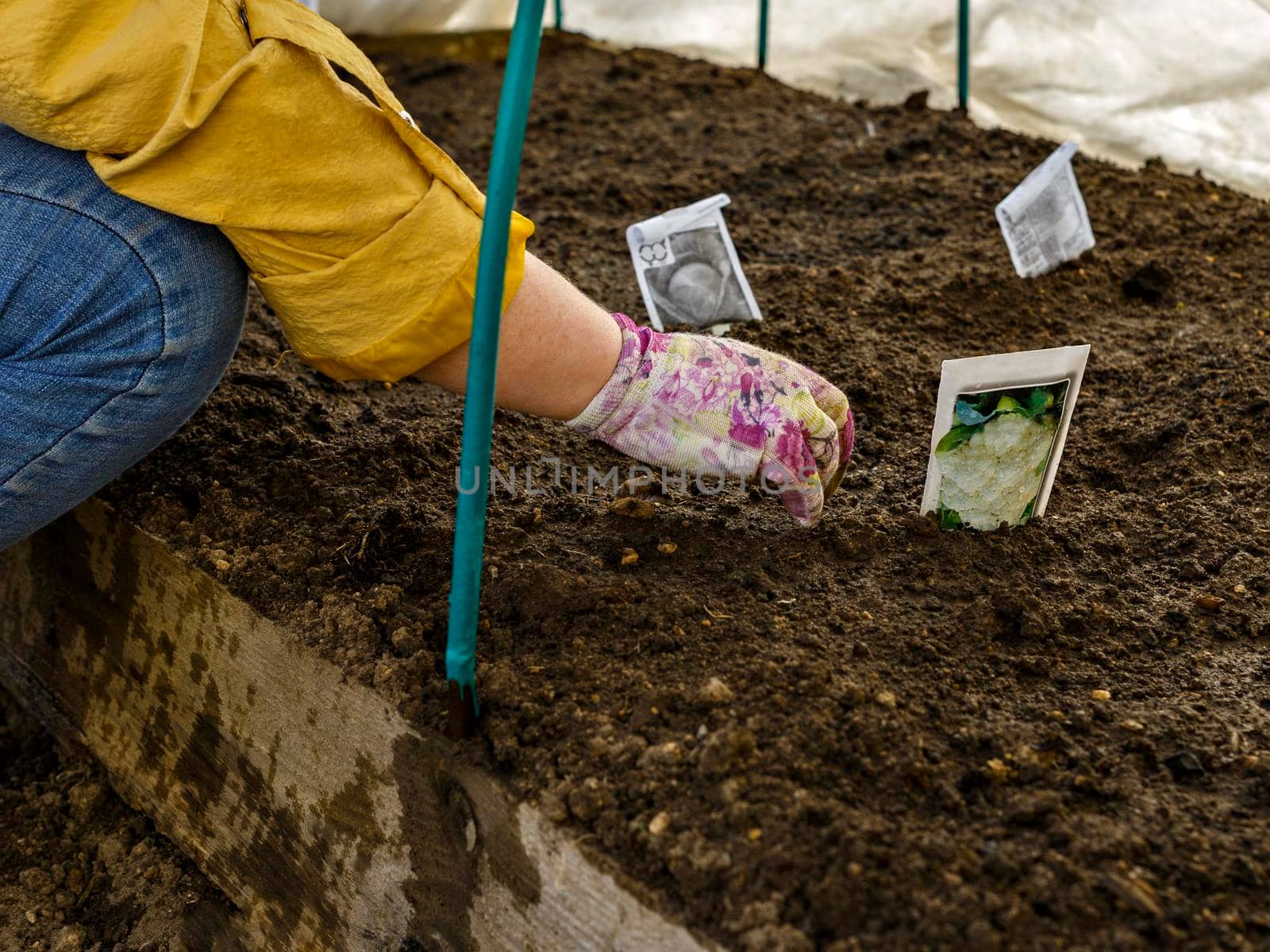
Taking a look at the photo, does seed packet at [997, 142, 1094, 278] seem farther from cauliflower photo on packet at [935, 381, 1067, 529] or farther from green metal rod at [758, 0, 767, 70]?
green metal rod at [758, 0, 767, 70]

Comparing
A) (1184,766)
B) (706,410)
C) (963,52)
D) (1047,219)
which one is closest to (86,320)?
(706,410)

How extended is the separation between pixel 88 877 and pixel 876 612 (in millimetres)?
954

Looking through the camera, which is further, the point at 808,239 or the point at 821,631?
the point at 808,239

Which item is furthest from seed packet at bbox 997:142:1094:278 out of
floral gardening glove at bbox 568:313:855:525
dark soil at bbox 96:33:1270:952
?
floral gardening glove at bbox 568:313:855:525

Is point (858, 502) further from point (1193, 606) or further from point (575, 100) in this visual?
point (575, 100)

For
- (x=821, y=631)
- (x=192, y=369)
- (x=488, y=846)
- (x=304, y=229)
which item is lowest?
(x=488, y=846)

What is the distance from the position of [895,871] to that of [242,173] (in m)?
0.74

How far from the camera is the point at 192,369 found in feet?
3.62

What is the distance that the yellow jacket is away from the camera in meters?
0.87

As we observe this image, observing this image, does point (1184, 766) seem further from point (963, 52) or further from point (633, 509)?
point (963, 52)

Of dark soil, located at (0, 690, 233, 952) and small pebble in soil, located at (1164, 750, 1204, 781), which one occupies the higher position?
small pebble in soil, located at (1164, 750, 1204, 781)

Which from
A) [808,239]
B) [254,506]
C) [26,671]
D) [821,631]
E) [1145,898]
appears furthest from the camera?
[808,239]

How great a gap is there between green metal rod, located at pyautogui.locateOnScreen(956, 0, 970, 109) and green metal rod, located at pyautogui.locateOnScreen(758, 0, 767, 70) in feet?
1.74

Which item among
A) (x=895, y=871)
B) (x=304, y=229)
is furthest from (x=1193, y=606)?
(x=304, y=229)
